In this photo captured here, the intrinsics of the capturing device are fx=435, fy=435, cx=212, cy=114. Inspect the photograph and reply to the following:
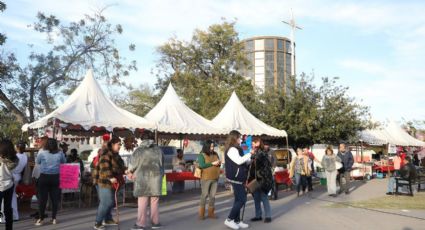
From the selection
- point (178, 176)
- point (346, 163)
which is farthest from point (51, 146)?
point (346, 163)

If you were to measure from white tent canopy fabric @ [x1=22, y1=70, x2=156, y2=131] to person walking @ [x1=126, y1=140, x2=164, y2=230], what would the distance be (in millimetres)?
4801

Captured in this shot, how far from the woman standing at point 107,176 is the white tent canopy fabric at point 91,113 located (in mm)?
4506

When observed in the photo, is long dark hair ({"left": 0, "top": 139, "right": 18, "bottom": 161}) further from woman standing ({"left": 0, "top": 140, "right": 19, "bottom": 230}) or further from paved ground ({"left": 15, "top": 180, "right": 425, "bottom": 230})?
paved ground ({"left": 15, "top": 180, "right": 425, "bottom": 230})

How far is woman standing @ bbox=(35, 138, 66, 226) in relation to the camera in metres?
8.77

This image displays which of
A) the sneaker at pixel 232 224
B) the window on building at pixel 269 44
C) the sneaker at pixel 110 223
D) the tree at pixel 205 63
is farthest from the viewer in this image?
the window on building at pixel 269 44

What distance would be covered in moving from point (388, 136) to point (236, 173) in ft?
86.2

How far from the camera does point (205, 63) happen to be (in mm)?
44844

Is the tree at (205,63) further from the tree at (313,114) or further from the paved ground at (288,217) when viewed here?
the paved ground at (288,217)

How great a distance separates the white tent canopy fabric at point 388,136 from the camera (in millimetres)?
28091

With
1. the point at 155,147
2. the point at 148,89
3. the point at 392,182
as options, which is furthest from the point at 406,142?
the point at 148,89

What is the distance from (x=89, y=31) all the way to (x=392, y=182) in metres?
22.8

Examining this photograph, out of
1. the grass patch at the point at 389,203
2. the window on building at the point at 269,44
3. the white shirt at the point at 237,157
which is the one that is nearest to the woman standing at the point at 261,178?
the white shirt at the point at 237,157

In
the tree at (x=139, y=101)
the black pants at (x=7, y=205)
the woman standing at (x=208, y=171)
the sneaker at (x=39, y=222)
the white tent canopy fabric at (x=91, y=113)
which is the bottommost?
the sneaker at (x=39, y=222)

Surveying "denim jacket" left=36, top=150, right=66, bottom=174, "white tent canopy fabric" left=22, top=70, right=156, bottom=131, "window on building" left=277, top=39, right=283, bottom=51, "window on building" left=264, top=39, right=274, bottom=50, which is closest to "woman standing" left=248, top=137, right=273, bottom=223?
"denim jacket" left=36, top=150, right=66, bottom=174
